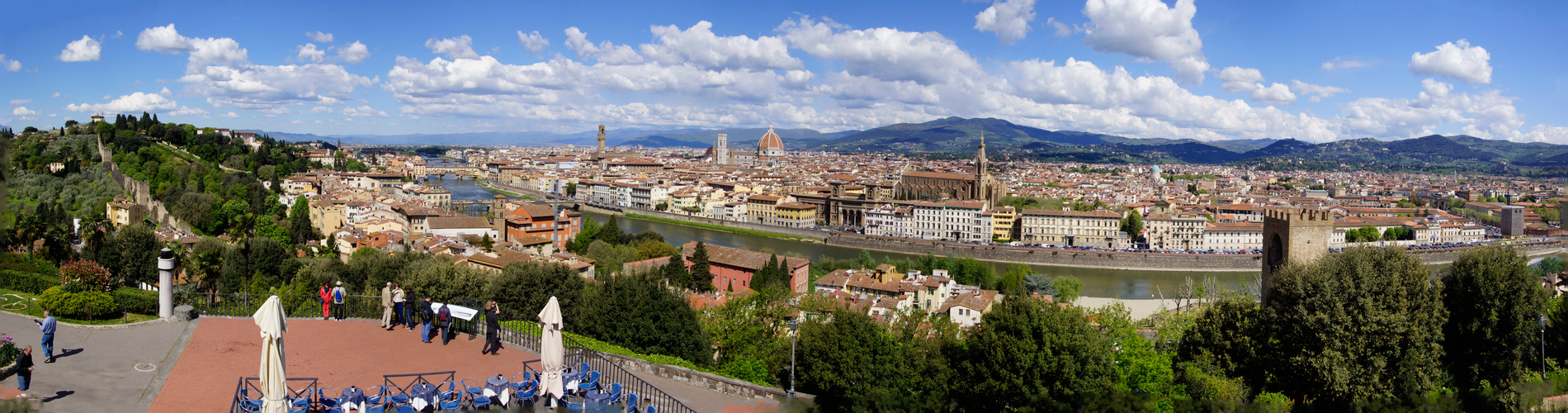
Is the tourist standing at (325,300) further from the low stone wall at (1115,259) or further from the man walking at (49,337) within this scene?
the low stone wall at (1115,259)

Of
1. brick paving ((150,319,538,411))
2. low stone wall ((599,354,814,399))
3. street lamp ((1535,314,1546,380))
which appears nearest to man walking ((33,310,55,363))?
brick paving ((150,319,538,411))

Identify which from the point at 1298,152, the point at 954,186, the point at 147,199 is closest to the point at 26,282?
the point at 147,199

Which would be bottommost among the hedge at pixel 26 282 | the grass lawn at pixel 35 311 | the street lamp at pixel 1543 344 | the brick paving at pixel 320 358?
the street lamp at pixel 1543 344

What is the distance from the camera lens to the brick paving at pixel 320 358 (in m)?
3.97

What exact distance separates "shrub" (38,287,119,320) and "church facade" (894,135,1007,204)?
3588 cm

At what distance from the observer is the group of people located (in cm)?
489

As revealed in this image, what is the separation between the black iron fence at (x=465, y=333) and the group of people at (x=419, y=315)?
115 mm

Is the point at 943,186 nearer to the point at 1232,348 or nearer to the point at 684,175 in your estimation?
the point at 684,175

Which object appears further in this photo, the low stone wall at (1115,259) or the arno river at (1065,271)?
the low stone wall at (1115,259)

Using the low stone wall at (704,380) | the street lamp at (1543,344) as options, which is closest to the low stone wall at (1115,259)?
the street lamp at (1543,344)

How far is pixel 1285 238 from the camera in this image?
9992 millimetres

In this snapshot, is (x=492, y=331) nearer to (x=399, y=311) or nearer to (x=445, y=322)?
(x=445, y=322)

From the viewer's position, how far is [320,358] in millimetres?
4586

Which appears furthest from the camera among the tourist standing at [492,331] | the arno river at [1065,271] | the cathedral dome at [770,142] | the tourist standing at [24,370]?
the cathedral dome at [770,142]
